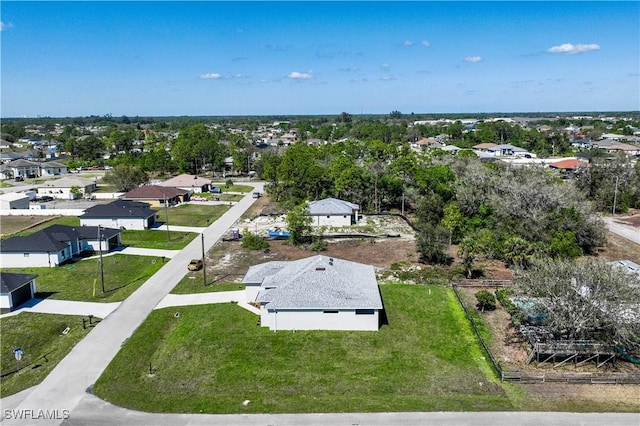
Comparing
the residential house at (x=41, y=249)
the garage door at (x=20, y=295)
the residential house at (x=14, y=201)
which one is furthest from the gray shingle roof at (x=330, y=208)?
the residential house at (x=14, y=201)

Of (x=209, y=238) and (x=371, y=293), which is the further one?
(x=209, y=238)

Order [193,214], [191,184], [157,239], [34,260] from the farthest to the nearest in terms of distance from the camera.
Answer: [191,184] < [193,214] < [157,239] < [34,260]

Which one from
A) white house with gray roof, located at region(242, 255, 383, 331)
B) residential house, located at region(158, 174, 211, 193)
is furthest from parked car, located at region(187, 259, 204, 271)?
residential house, located at region(158, 174, 211, 193)

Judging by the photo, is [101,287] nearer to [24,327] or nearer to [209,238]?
[24,327]

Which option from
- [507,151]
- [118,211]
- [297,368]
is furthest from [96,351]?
[507,151]

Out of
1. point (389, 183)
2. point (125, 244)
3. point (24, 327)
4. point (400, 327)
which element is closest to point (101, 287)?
point (24, 327)

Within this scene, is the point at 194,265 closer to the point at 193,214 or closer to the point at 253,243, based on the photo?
the point at 253,243
